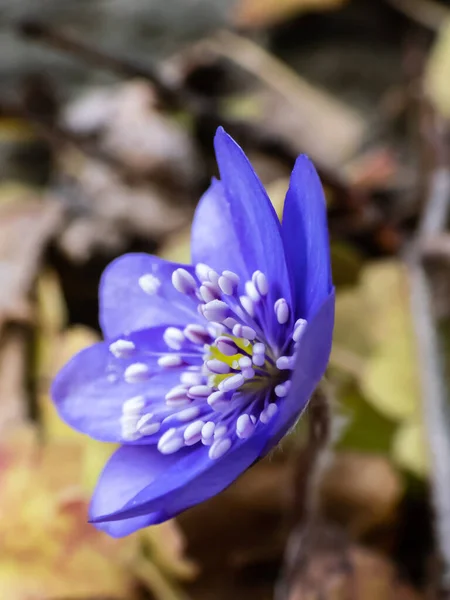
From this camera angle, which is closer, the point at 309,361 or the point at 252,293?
the point at 309,361

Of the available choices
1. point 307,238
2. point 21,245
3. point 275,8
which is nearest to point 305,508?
point 307,238

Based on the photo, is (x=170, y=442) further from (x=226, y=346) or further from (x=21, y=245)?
(x=21, y=245)

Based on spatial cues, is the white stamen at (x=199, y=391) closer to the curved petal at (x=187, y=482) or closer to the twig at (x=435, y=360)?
the curved petal at (x=187, y=482)

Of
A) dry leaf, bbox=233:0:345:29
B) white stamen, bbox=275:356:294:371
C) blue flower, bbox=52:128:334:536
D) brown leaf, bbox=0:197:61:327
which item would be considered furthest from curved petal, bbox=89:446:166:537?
dry leaf, bbox=233:0:345:29

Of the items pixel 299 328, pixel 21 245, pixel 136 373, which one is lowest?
pixel 21 245

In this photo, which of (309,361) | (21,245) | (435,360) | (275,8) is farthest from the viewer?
(275,8)

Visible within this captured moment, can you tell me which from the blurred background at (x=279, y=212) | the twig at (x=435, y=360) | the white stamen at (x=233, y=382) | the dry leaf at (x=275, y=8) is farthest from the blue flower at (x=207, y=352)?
the dry leaf at (x=275, y=8)
